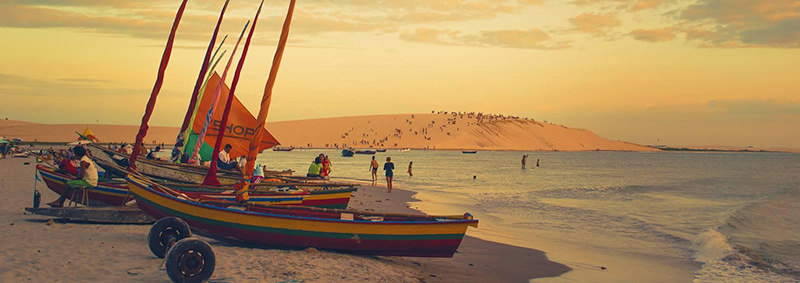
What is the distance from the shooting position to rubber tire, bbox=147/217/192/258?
10.4 meters

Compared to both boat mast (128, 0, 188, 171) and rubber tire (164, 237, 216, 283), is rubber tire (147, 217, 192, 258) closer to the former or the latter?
rubber tire (164, 237, 216, 283)

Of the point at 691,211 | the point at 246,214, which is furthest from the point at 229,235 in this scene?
the point at 691,211

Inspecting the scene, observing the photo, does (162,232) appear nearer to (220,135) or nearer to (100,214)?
(100,214)

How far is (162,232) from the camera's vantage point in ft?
34.5

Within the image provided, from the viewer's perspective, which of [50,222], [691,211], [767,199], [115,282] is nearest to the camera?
[115,282]

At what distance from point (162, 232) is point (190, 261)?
2.11 metres

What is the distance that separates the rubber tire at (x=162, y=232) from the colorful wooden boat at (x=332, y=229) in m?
1.15

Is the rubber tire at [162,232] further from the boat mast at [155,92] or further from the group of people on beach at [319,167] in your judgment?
the group of people on beach at [319,167]

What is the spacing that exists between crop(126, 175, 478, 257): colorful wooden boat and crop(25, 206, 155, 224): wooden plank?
2195 mm

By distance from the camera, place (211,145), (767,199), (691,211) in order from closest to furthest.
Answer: (211,145)
(691,211)
(767,199)

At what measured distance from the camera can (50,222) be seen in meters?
13.4

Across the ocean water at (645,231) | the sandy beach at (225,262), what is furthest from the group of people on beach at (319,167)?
the sandy beach at (225,262)

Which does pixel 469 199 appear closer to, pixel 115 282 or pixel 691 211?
pixel 691 211

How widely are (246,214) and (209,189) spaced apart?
4336 mm
